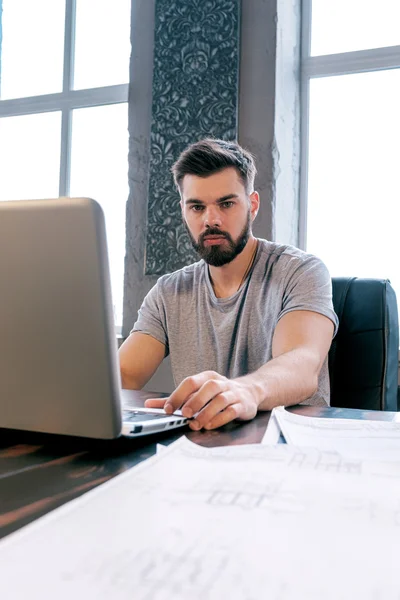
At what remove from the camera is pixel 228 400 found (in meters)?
0.76

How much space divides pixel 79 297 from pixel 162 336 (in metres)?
1.09

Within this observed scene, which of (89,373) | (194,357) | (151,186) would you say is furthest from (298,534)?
(151,186)

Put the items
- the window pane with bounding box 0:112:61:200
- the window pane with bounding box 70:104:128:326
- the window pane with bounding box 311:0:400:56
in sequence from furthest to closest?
1. the window pane with bounding box 0:112:61:200
2. the window pane with bounding box 70:104:128:326
3. the window pane with bounding box 311:0:400:56

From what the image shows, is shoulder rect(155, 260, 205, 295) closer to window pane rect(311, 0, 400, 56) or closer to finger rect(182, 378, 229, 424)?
finger rect(182, 378, 229, 424)

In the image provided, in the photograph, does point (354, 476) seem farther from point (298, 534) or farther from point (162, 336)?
point (162, 336)

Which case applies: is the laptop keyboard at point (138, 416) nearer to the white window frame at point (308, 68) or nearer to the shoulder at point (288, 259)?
the shoulder at point (288, 259)

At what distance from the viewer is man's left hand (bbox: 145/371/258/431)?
74 cm

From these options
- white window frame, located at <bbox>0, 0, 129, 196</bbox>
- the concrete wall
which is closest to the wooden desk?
the concrete wall

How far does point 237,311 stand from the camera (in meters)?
1.50

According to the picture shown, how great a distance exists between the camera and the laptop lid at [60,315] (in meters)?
0.53

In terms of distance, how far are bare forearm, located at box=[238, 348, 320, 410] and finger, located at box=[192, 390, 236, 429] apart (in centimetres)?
10

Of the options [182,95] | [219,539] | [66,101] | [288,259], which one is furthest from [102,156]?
[219,539]

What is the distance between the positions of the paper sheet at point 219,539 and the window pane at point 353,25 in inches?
94.7

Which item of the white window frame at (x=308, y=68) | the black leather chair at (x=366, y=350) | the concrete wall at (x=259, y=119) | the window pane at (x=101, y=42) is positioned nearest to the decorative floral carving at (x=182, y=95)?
the concrete wall at (x=259, y=119)
